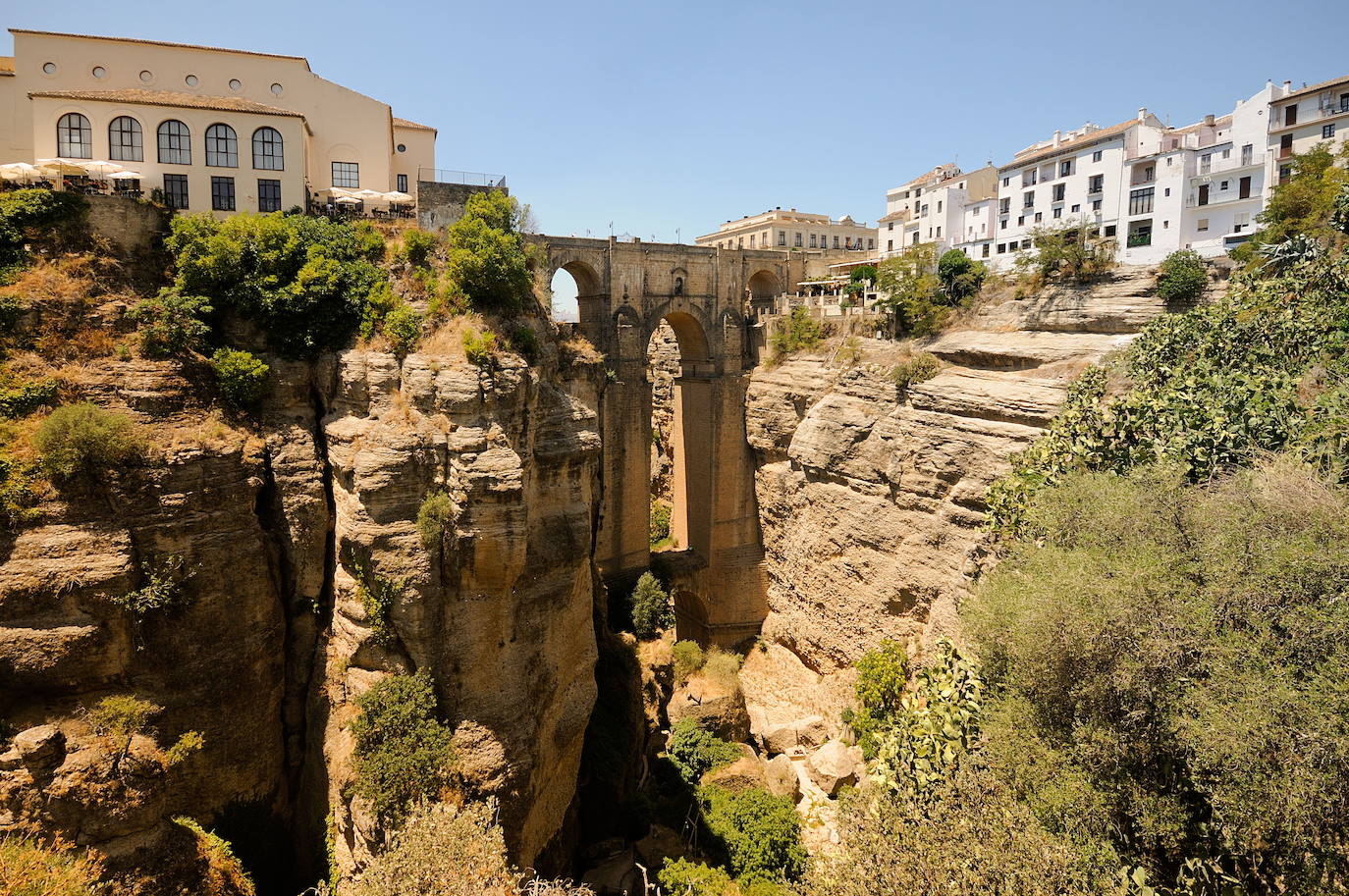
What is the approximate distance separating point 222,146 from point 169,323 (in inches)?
290

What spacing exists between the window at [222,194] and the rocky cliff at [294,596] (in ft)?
22.8

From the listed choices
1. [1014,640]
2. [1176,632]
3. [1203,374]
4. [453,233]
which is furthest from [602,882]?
[1203,374]

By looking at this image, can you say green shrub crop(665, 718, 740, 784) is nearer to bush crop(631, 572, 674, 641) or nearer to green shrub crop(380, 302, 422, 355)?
bush crop(631, 572, 674, 641)

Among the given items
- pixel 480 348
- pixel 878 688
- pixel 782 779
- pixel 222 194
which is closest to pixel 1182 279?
pixel 878 688

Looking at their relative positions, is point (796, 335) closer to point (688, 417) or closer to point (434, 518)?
point (688, 417)

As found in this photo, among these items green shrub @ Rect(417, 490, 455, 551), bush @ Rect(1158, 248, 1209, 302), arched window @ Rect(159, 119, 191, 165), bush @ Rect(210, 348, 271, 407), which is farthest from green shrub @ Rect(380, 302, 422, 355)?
bush @ Rect(1158, 248, 1209, 302)

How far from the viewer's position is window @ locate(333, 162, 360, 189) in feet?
74.2

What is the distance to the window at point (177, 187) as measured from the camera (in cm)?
1955

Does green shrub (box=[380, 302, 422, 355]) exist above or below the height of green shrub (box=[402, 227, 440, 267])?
below

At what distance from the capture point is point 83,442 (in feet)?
42.7

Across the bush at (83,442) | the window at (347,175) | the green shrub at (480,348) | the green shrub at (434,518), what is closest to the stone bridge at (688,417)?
the window at (347,175)

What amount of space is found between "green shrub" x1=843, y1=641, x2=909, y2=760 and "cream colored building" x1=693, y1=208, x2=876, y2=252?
1375 inches

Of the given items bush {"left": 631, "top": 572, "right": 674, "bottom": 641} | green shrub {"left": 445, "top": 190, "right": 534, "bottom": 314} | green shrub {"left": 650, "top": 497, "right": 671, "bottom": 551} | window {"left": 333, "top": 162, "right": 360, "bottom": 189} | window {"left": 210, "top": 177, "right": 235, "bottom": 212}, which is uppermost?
window {"left": 333, "top": 162, "right": 360, "bottom": 189}

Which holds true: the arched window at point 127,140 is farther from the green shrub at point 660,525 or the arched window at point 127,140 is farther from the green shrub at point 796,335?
the green shrub at point 660,525
